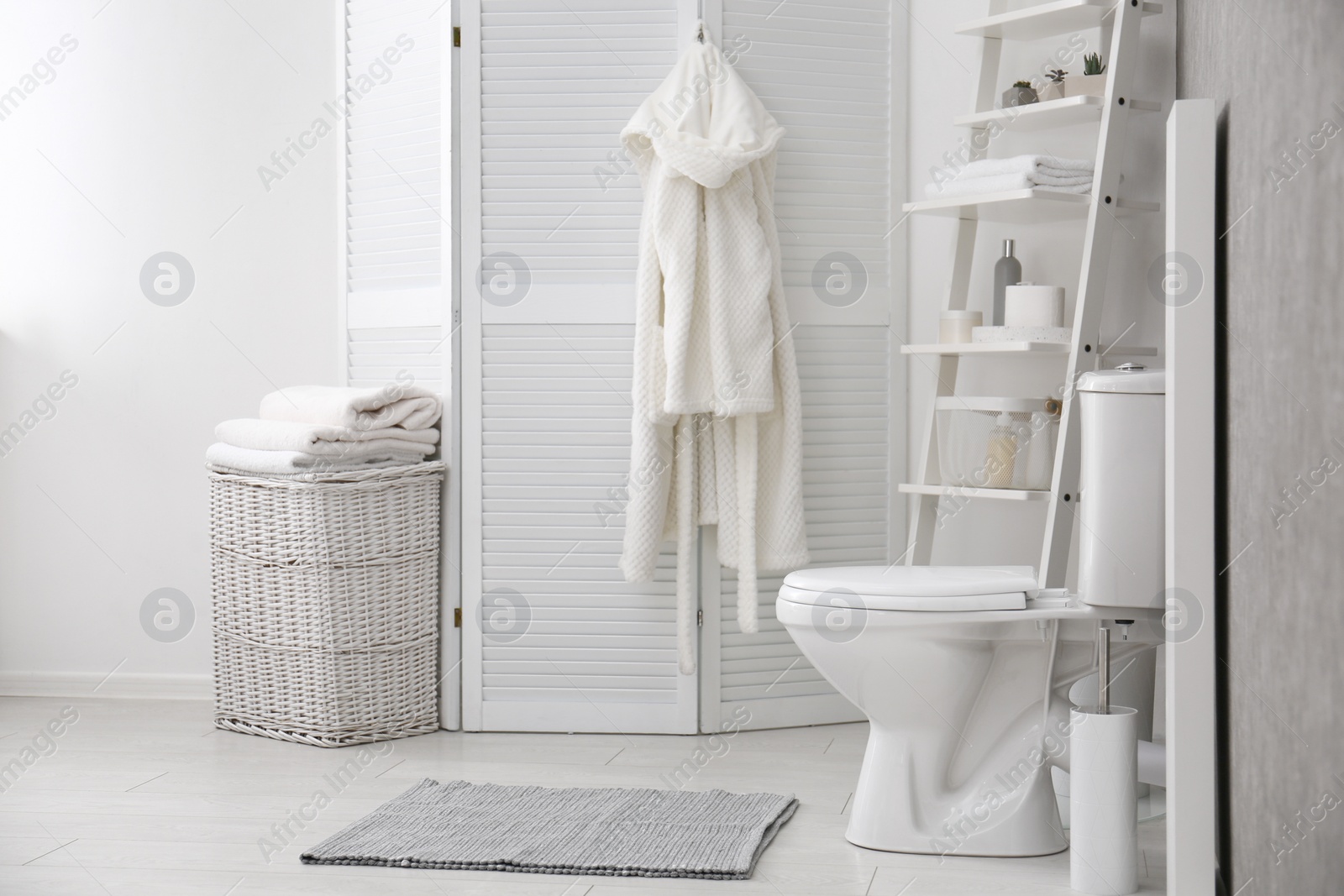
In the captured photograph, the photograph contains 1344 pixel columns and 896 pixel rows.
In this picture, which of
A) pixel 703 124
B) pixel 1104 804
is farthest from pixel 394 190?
pixel 1104 804

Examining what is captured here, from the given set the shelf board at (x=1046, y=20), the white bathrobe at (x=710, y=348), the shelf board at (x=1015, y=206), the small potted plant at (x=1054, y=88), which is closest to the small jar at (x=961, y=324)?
the shelf board at (x=1015, y=206)

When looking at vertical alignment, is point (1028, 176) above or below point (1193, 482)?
above

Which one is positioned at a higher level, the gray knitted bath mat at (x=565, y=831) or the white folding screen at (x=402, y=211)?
the white folding screen at (x=402, y=211)

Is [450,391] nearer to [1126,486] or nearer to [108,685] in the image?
[108,685]

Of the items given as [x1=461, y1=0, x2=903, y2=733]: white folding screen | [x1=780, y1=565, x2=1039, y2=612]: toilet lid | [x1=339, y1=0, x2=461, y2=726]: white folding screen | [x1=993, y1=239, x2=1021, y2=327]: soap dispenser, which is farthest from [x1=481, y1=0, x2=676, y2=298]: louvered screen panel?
[x1=780, y1=565, x2=1039, y2=612]: toilet lid

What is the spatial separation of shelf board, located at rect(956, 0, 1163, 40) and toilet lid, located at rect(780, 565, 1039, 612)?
1.19m

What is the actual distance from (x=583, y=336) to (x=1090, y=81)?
121cm

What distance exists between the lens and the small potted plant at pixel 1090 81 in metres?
2.40

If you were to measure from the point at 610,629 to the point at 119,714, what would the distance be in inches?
50.0

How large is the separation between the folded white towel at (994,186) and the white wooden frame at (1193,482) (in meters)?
0.65

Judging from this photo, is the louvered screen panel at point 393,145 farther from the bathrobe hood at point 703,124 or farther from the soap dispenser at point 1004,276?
the soap dispenser at point 1004,276

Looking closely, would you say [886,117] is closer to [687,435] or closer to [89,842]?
[687,435]

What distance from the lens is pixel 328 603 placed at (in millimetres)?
2564

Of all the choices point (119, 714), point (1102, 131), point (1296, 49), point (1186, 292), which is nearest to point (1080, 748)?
point (1186, 292)
